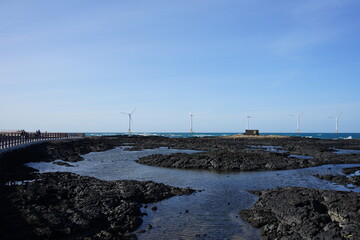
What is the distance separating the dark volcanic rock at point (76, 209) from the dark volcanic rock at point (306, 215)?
20.5 ft

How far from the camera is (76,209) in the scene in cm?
1568

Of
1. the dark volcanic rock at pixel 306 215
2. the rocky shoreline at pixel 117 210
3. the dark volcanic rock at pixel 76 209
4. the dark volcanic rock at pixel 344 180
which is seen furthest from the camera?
the dark volcanic rock at pixel 344 180

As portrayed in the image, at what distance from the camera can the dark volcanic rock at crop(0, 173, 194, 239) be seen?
12.9 metres

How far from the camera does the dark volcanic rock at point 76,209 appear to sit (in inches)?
509

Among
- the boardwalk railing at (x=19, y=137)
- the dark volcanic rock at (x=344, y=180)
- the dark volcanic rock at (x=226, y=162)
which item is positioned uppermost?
the boardwalk railing at (x=19, y=137)

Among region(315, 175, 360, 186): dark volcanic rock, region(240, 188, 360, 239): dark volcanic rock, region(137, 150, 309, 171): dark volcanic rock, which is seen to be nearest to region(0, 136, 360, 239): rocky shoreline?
region(240, 188, 360, 239): dark volcanic rock

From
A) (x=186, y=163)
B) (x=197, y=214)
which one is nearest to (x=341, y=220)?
(x=197, y=214)

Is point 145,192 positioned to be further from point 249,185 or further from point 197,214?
point 249,185

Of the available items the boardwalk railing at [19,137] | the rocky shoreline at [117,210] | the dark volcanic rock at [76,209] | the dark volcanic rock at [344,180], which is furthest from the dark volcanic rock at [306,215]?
the boardwalk railing at [19,137]

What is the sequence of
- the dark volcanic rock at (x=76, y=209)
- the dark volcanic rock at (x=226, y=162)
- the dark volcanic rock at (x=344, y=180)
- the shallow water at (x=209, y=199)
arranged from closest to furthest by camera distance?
the dark volcanic rock at (x=76, y=209), the shallow water at (x=209, y=199), the dark volcanic rock at (x=344, y=180), the dark volcanic rock at (x=226, y=162)

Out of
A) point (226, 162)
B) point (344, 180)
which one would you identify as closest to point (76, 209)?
point (344, 180)

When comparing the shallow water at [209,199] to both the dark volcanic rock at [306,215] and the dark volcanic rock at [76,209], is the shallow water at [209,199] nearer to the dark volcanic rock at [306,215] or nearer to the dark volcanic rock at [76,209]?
the dark volcanic rock at [306,215]

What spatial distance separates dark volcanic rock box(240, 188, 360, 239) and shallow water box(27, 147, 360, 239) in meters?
0.93

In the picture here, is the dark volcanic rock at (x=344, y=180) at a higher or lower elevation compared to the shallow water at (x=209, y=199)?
higher
